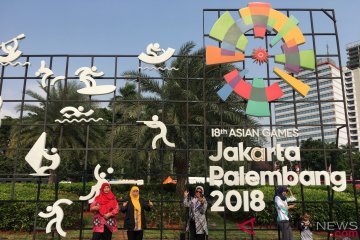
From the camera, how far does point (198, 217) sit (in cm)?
667

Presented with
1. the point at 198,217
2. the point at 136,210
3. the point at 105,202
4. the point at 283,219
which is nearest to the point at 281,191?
the point at 283,219

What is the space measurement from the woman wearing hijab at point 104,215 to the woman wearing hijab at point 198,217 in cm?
154

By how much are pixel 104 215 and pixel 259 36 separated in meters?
5.66

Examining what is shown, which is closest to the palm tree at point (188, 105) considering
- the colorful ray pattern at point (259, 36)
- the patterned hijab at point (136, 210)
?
the colorful ray pattern at point (259, 36)

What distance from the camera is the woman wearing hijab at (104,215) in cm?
625

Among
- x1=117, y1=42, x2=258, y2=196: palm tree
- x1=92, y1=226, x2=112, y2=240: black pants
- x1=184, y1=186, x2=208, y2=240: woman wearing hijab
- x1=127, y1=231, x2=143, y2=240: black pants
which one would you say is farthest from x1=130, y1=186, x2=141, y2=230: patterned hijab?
x1=117, y1=42, x2=258, y2=196: palm tree

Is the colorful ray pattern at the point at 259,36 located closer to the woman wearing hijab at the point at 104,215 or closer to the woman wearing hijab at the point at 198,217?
the woman wearing hijab at the point at 198,217

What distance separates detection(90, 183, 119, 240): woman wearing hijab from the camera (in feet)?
20.5

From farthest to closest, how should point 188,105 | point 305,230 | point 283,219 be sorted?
point 188,105
point 305,230
point 283,219

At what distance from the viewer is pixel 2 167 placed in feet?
104

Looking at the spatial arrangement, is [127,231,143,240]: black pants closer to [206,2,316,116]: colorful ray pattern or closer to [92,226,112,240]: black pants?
[92,226,112,240]: black pants

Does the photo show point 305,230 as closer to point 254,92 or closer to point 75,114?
point 254,92

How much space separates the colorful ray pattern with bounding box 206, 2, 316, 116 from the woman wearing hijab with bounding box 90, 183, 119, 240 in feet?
12.2

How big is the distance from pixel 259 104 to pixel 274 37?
183 cm
